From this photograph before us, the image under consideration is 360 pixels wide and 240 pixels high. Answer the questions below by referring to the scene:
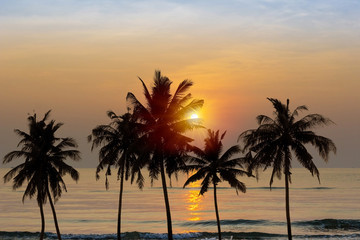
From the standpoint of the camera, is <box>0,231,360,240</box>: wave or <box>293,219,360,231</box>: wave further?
<box>293,219,360,231</box>: wave

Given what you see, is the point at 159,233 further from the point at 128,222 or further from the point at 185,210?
the point at 185,210

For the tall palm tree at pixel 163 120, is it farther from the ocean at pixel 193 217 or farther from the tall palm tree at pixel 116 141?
the ocean at pixel 193 217

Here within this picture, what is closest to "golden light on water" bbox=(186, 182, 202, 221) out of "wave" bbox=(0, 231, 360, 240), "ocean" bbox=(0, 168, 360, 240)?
"ocean" bbox=(0, 168, 360, 240)

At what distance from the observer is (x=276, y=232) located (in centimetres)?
9225

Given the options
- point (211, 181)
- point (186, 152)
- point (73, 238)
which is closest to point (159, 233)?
point (73, 238)

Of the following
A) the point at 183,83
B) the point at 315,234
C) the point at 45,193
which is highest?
the point at 183,83

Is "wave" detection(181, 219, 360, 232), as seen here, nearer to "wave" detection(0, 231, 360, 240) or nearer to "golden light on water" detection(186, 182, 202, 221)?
"golden light on water" detection(186, 182, 202, 221)

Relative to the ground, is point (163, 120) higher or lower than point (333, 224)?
higher

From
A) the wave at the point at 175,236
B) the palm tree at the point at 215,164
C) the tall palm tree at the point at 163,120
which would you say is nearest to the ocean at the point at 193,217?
the wave at the point at 175,236

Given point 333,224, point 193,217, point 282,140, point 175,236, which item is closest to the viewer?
point 282,140

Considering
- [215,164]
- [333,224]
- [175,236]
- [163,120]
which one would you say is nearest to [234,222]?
[333,224]

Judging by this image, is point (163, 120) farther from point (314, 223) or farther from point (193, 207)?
point (193, 207)

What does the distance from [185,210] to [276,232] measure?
4399cm

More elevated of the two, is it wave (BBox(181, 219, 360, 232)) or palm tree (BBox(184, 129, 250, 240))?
Result: palm tree (BBox(184, 129, 250, 240))
